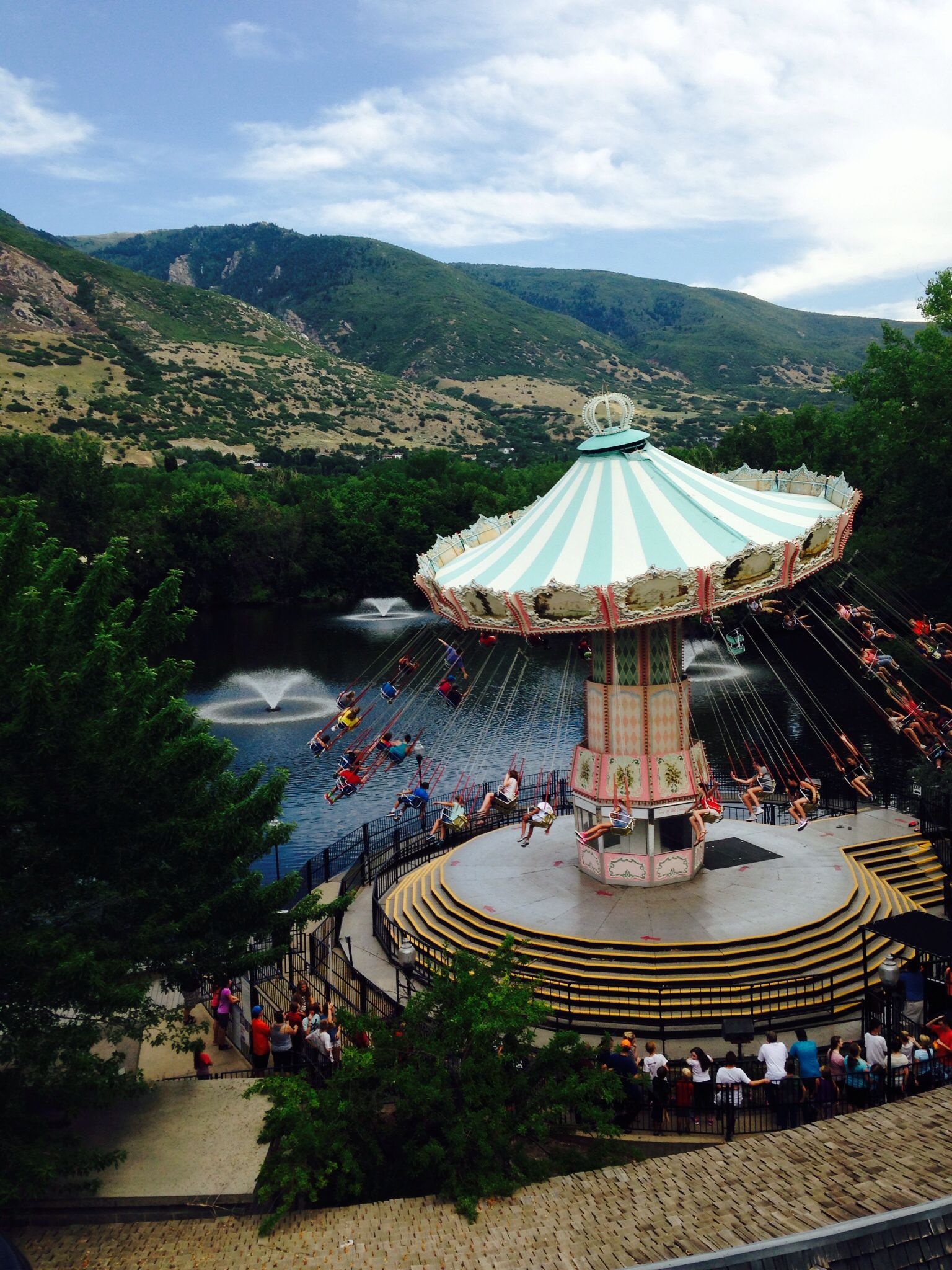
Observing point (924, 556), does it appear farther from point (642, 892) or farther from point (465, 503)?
point (465, 503)

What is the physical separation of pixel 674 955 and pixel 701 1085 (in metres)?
3.33

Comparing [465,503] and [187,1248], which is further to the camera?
[465,503]

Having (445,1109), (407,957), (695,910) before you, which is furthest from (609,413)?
(445,1109)

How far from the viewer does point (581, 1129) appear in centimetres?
1370

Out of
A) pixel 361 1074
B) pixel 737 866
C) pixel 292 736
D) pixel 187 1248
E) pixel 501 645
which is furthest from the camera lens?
pixel 501 645

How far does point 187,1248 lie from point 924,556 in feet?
124

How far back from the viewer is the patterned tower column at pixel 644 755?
20047 millimetres

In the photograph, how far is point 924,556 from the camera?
42.0m

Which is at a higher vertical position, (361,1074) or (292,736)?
(361,1074)

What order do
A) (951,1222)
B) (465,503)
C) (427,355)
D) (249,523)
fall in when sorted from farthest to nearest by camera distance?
(427,355)
(465,503)
(249,523)
(951,1222)

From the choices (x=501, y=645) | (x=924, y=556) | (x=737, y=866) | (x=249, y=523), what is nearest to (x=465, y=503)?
(x=249, y=523)

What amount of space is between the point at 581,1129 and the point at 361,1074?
294 centimetres

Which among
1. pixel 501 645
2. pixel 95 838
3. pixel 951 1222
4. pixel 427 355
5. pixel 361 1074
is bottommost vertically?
pixel 501 645

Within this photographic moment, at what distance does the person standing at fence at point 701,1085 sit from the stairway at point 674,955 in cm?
190
